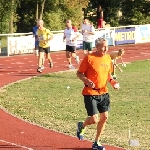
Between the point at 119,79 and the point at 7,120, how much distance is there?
8.66 m

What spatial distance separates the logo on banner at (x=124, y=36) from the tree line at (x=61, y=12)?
778 centimetres

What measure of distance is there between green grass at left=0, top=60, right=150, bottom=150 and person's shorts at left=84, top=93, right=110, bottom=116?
2.73ft

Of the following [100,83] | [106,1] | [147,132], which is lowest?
[147,132]

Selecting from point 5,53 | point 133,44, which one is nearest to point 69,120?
point 5,53

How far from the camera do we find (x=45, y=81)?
63.2 feet

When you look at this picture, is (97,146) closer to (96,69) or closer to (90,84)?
(90,84)

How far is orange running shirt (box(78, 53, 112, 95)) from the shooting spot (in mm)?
9516

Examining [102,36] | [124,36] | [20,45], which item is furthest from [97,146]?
[124,36]

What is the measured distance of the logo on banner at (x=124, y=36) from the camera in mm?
35406

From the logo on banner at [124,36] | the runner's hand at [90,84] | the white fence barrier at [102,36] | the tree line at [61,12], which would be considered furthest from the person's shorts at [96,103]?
the tree line at [61,12]

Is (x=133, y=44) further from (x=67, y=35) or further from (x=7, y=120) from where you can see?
(x=7, y=120)

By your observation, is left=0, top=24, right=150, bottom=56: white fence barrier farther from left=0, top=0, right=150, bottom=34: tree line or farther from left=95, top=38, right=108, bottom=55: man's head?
left=95, top=38, right=108, bottom=55: man's head

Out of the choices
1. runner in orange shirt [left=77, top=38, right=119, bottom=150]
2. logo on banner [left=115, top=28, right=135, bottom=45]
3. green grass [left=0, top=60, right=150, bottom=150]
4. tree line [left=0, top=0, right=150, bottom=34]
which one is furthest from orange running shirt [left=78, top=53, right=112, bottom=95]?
tree line [left=0, top=0, right=150, bottom=34]

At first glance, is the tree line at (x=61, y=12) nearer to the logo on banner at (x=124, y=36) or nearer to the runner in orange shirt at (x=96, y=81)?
the logo on banner at (x=124, y=36)
